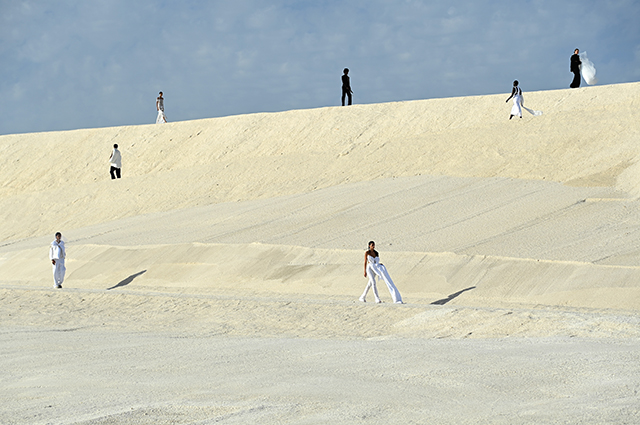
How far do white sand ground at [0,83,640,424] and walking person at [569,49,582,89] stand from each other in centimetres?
70

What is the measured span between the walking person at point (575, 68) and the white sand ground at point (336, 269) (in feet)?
2.28

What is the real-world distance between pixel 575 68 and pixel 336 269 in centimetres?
1481

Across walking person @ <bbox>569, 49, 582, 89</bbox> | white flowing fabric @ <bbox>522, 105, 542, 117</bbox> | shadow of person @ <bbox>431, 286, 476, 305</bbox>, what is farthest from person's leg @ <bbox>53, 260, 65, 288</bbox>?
walking person @ <bbox>569, 49, 582, 89</bbox>

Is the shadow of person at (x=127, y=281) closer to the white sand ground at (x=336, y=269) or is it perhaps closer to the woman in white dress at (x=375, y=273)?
the white sand ground at (x=336, y=269)

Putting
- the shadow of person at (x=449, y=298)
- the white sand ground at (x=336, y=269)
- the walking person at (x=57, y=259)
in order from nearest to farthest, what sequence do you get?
the white sand ground at (x=336, y=269)
the shadow of person at (x=449, y=298)
the walking person at (x=57, y=259)

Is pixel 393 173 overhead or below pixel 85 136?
below

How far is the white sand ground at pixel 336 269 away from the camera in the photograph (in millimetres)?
6672

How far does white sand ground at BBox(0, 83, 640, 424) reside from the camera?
21.9 feet

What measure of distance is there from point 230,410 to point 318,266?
9913 mm

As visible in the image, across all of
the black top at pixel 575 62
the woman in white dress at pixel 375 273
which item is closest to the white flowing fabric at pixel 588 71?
the black top at pixel 575 62

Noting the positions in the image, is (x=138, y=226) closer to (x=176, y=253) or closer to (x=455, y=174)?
(x=176, y=253)

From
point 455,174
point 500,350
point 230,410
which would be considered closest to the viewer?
point 230,410

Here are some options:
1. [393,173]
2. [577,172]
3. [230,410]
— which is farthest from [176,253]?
[230,410]

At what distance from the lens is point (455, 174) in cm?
2152
